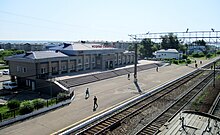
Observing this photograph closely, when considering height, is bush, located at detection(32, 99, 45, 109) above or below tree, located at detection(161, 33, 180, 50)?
below

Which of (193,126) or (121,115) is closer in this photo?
(193,126)

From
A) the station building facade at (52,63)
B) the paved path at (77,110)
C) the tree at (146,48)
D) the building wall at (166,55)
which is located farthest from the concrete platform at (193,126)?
the tree at (146,48)

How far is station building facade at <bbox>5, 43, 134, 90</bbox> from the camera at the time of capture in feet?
108

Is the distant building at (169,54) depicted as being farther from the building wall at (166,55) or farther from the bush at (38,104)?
the bush at (38,104)

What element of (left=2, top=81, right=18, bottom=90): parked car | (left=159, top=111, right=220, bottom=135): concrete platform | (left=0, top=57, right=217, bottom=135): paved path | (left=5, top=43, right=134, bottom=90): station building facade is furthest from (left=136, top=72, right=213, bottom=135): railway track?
(left=2, top=81, right=18, bottom=90): parked car

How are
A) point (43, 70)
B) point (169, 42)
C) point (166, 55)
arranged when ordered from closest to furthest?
point (43, 70), point (166, 55), point (169, 42)

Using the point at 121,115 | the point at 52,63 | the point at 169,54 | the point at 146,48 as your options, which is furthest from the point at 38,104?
the point at 146,48

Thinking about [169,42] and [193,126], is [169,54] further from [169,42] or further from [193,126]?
[193,126]

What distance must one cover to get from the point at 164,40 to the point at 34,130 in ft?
318

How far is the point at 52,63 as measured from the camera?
117ft

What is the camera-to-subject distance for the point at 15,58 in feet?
117

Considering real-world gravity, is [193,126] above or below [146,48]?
below

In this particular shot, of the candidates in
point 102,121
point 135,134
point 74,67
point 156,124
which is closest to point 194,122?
point 135,134

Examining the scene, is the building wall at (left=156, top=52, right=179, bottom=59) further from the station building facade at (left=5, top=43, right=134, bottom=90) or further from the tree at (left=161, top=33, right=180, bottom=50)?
the station building facade at (left=5, top=43, right=134, bottom=90)
